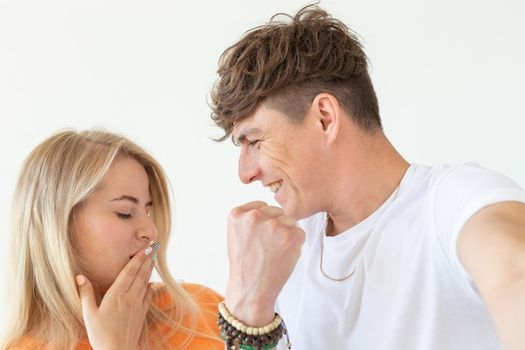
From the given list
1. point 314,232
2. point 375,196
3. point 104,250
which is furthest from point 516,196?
point 104,250

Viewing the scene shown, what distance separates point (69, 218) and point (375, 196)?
73 cm

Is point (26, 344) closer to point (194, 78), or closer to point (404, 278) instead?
point (404, 278)

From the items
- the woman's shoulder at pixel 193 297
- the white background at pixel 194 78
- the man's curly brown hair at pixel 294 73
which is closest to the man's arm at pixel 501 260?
the man's curly brown hair at pixel 294 73

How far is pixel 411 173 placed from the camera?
131 centimetres

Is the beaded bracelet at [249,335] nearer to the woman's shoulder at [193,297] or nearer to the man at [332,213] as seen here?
the man at [332,213]

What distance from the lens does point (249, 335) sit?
45.8 inches

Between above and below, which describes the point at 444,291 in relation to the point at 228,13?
below

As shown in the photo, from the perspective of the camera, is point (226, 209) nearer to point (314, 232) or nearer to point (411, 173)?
point (314, 232)

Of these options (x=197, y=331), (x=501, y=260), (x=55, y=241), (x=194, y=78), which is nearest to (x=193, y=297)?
(x=197, y=331)

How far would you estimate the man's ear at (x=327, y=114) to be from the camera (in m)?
1.31

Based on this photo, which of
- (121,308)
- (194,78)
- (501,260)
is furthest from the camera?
(194,78)

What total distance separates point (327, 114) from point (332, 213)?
0.21 metres

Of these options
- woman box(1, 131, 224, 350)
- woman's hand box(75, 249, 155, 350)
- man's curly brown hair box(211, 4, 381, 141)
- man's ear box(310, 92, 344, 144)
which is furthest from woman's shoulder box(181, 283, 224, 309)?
man's ear box(310, 92, 344, 144)

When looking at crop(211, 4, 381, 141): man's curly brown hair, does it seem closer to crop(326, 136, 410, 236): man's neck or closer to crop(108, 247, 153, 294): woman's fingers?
crop(326, 136, 410, 236): man's neck
